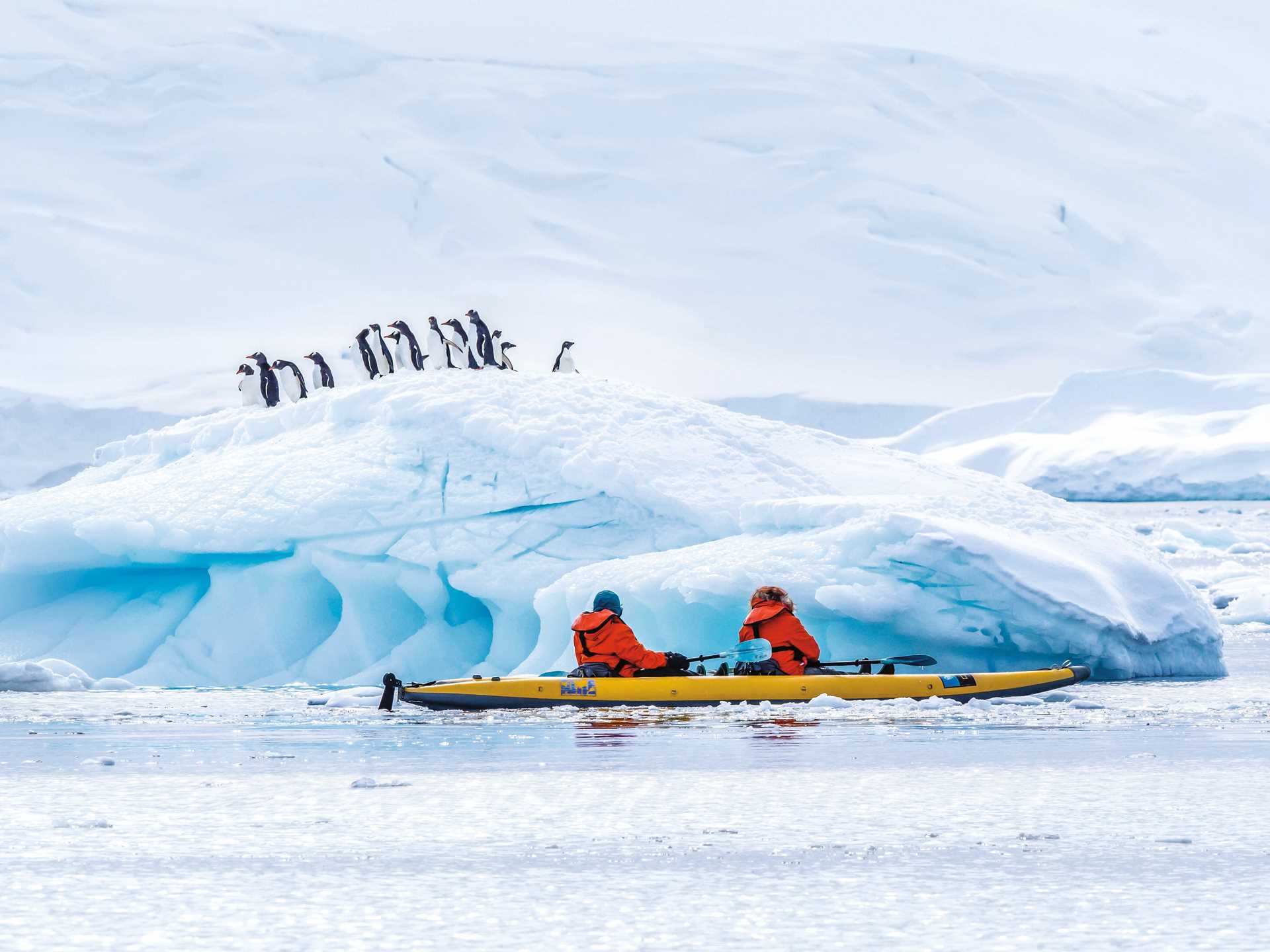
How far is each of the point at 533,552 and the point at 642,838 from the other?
28.2 feet

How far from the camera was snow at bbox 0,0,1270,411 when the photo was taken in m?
58.8

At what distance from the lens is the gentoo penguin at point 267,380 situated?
66.0 feet

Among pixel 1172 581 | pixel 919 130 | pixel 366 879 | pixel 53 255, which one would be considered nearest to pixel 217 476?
pixel 1172 581

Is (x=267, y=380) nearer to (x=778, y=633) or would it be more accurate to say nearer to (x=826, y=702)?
(x=778, y=633)

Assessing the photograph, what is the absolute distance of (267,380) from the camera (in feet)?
68.3

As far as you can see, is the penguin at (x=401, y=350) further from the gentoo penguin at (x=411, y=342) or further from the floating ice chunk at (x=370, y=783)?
the floating ice chunk at (x=370, y=783)

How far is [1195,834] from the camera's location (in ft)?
15.7

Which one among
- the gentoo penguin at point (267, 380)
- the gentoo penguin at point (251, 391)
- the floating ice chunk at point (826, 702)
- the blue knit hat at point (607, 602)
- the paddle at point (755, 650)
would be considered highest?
the gentoo penguin at point (267, 380)

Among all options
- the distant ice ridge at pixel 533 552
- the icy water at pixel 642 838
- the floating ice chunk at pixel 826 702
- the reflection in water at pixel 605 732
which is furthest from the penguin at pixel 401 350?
the icy water at pixel 642 838

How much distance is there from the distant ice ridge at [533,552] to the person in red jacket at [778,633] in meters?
1.55

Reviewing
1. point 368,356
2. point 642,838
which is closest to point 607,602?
point 642,838

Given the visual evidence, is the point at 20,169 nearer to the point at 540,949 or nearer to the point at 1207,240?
the point at 1207,240

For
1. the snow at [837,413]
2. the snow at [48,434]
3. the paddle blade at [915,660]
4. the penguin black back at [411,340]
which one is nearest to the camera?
the paddle blade at [915,660]

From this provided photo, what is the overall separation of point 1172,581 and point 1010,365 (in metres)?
48.2
